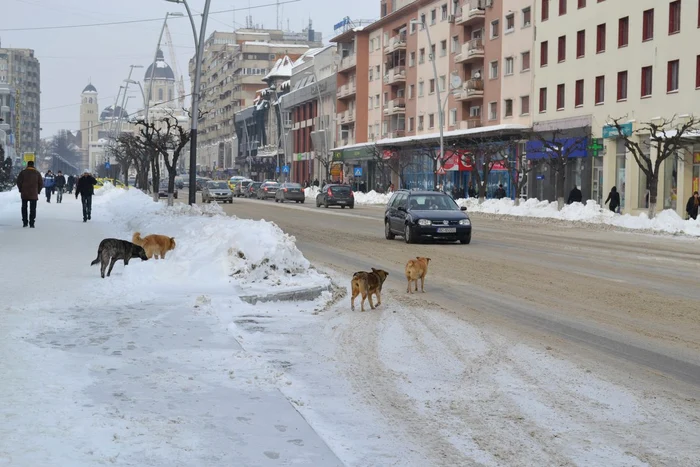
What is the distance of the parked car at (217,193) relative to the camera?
63.2 m

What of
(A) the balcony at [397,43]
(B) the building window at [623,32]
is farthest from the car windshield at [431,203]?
(A) the balcony at [397,43]

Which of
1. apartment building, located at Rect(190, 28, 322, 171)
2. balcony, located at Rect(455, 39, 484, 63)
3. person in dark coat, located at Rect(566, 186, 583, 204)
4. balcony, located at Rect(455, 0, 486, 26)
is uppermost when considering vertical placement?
apartment building, located at Rect(190, 28, 322, 171)

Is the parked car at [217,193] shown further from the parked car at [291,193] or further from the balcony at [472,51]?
the balcony at [472,51]

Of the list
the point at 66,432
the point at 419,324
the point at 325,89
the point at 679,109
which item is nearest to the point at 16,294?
the point at 419,324

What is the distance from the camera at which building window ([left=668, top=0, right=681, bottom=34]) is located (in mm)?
42625

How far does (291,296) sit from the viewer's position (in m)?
12.5

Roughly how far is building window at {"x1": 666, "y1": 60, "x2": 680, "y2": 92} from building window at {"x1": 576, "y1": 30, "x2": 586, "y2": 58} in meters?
8.27

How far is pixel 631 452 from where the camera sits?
570 cm

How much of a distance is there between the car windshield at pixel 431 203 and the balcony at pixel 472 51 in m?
40.5

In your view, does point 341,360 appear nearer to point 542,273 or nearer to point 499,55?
point 542,273

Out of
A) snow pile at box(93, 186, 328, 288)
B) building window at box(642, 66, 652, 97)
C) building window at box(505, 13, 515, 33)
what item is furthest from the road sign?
snow pile at box(93, 186, 328, 288)

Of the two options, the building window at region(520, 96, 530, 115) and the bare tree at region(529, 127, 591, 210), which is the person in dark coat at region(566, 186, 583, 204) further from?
the building window at region(520, 96, 530, 115)

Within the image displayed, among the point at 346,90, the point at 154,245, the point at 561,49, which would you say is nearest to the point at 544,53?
the point at 561,49

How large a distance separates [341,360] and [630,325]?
12.5 feet
